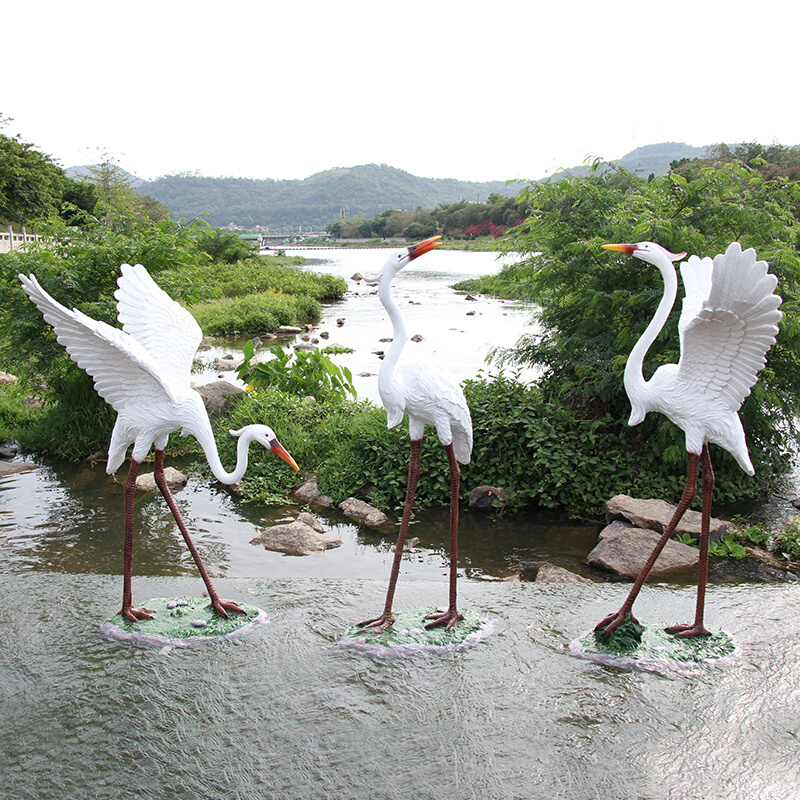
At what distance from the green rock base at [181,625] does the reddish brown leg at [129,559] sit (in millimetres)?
42

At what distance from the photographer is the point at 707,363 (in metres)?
3.64

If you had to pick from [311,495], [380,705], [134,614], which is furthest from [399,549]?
[311,495]

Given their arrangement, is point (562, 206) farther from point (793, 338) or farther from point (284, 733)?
point (284, 733)

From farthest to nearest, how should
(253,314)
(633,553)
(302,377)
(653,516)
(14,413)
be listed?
(253,314)
(302,377)
(14,413)
(653,516)
(633,553)

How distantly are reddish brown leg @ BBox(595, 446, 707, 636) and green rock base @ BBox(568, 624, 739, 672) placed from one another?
3.9 inches

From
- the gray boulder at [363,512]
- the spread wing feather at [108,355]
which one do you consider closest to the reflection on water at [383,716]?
the spread wing feather at [108,355]

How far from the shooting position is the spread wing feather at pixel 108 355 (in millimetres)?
3619

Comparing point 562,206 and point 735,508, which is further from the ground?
point 562,206

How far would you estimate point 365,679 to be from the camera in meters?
3.58

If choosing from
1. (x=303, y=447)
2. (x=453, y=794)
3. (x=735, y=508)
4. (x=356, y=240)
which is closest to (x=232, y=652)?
(x=453, y=794)

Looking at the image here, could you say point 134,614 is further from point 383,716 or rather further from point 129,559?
point 383,716

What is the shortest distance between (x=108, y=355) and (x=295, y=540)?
3.07 metres

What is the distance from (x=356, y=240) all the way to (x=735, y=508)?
93.3 metres

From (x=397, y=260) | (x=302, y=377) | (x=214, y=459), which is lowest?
(x=302, y=377)
